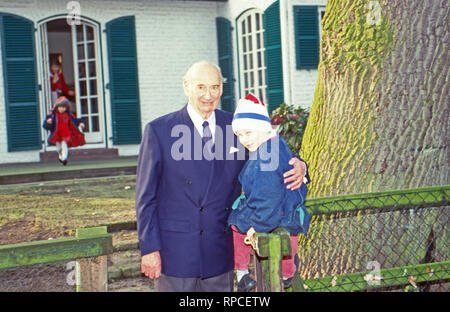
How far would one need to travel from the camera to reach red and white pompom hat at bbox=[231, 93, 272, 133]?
2828 mm

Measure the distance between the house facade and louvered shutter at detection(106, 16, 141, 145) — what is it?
22 mm

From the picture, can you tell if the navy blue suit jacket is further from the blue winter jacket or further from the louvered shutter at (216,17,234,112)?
the louvered shutter at (216,17,234,112)

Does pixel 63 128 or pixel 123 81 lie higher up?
pixel 123 81

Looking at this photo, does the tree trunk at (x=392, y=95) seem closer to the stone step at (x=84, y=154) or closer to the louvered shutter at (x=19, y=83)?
the stone step at (x=84, y=154)

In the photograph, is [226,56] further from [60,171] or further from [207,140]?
[207,140]

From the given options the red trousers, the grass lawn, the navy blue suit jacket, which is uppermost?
the navy blue suit jacket

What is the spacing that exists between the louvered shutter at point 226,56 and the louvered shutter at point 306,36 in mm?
1835

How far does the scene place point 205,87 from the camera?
2.89 m

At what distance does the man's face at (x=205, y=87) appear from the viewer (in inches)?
113

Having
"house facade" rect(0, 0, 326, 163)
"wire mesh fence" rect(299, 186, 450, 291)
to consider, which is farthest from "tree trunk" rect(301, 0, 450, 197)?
"house facade" rect(0, 0, 326, 163)

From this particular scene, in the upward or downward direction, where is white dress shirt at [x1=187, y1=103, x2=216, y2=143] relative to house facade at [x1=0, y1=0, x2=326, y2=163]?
downward

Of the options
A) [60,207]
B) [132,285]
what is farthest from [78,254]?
[60,207]

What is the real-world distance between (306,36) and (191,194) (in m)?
10.6
